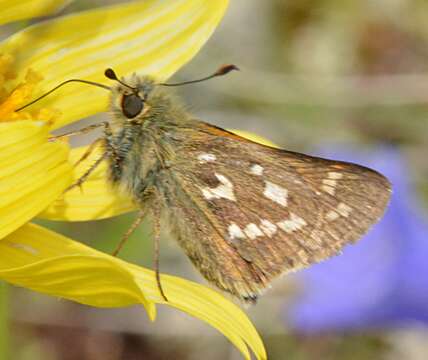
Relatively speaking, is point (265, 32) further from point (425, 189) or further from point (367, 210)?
point (367, 210)

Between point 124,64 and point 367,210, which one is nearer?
point 367,210

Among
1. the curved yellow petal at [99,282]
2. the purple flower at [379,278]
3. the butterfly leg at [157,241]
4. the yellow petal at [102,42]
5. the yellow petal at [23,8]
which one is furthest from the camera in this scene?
the purple flower at [379,278]

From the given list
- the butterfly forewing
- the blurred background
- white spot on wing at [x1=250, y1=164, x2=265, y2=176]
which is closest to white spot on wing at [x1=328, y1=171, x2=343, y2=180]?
the butterfly forewing

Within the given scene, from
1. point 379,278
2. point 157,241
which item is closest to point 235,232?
point 157,241

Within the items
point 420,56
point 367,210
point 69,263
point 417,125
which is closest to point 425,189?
point 417,125

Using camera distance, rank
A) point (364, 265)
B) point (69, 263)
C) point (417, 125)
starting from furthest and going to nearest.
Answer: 1. point (417, 125)
2. point (364, 265)
3. point (69, 263)

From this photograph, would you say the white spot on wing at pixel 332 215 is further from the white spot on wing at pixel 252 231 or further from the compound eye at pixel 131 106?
the compound eye at pixel 131 106

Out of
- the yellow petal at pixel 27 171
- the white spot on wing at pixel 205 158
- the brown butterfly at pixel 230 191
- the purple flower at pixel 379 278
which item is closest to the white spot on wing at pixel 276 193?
the brown butterfly at pixel 230 191
